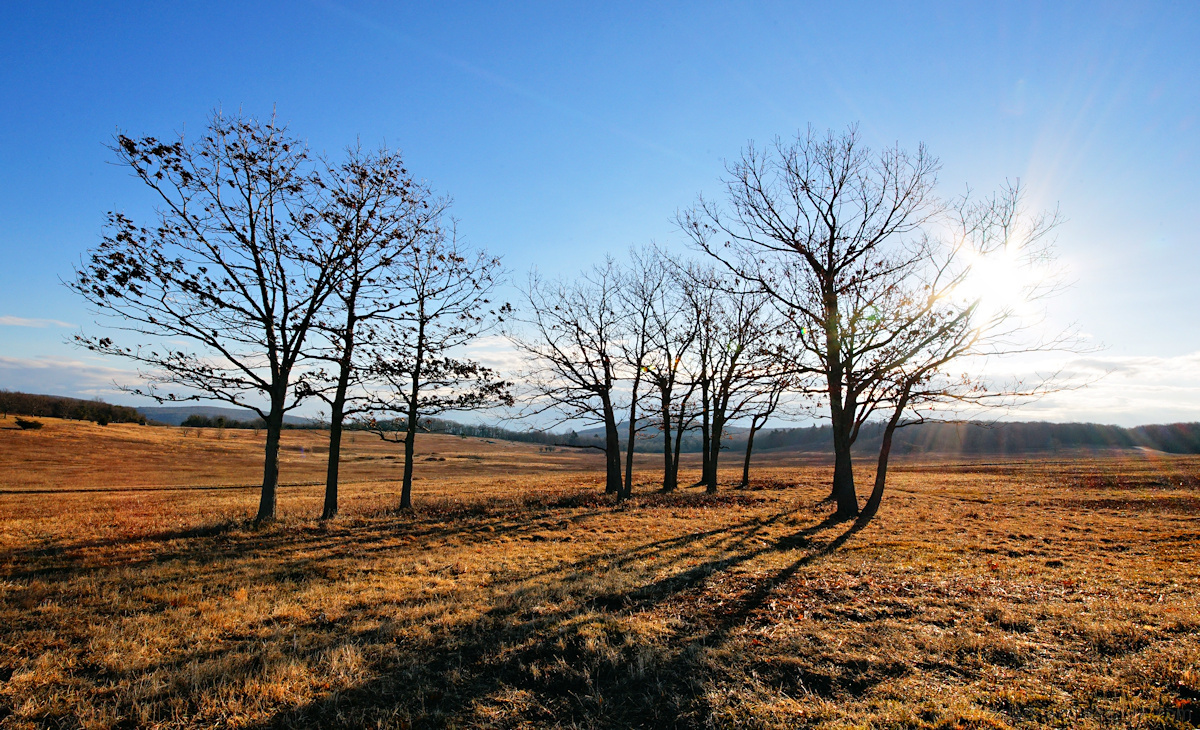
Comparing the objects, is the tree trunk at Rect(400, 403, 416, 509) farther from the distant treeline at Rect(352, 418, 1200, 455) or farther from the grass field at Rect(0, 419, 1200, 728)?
the distant treeline at Rect(352, 418, 1200, 455)

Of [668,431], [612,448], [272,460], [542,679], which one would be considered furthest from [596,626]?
[668,431]

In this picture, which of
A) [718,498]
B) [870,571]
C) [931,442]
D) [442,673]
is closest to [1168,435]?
[931,442]

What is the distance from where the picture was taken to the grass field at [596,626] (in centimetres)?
440

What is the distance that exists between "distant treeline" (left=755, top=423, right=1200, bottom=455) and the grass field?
112782 mm

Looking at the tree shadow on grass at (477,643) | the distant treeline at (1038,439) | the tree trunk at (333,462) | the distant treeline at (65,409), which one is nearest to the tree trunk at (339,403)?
the tree trunk at (333,462)

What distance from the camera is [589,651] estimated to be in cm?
557

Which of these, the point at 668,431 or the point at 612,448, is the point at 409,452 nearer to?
the point at 612,448

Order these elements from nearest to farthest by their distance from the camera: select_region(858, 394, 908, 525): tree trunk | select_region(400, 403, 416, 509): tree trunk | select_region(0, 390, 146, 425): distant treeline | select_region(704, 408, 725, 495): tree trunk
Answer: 1. select_region(858, 394, 908, 525): tree trunk
2. select_region(400, 403, 416, 509): tree trunk
3. select_region(704, 408, 725, 495): tree trunk
4. select_region(0, 390, 146, 425): distant treeline

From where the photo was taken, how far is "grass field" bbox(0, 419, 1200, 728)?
4.40m

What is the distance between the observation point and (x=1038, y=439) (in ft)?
421

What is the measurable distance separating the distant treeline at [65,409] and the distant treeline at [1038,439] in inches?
5554

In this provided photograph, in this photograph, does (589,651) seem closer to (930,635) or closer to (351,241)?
(930,635)

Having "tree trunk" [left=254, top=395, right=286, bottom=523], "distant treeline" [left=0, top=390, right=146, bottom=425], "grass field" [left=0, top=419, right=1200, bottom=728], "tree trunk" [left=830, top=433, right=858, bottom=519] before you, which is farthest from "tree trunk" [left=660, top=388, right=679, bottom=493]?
"distant treeline" [left=0, top=390, right=146, bottom=425]

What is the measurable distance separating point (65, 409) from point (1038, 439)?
654 ft
